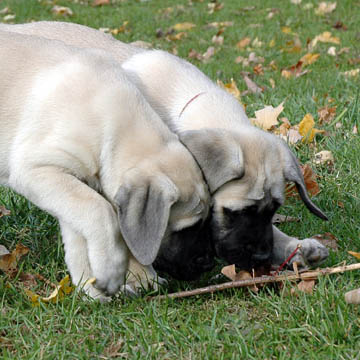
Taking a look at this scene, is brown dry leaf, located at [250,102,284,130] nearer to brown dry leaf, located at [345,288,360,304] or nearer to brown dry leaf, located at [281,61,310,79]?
brown dry leaf, located at [281,61,310,79]

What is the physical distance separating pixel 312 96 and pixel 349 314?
3486mm

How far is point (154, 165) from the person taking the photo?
11.2 ft

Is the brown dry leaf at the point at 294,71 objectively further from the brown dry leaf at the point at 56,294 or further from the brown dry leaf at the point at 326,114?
the brown dry leaf at the point at 56,294

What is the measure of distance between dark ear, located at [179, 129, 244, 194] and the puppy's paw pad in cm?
59

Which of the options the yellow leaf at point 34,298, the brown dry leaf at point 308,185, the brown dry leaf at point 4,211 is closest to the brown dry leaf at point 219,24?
the brown dry leaf at point 308,185

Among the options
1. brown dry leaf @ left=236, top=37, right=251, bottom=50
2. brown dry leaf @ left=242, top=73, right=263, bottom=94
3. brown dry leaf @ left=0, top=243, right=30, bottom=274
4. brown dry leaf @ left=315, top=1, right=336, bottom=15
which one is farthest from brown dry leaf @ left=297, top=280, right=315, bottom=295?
brown dry leaf @ left=315, top=1, right=336, bottom=15

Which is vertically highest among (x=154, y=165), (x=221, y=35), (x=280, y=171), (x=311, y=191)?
(x=154, y=165)

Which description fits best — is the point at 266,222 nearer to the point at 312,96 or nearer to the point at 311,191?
the point at 311,191

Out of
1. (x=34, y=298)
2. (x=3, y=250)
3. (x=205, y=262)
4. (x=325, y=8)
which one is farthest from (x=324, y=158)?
(x=325, y=8)

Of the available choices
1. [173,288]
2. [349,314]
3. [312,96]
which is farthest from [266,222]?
[312,96]

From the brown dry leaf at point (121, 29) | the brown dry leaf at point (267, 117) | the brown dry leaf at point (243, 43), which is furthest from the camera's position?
the brown dry leaf at point (121, 29)

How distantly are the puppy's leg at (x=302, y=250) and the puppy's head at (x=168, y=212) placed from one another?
0.54 m

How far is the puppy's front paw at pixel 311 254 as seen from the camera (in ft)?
12.2

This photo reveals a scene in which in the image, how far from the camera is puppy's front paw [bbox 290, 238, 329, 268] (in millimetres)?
3707
